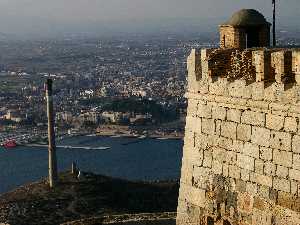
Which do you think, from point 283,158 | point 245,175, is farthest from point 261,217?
point 283,158

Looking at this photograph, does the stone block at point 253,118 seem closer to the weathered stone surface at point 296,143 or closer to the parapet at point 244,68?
the parapet at point 244,68

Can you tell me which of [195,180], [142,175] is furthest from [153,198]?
[195,180]

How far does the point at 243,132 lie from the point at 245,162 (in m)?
0.26

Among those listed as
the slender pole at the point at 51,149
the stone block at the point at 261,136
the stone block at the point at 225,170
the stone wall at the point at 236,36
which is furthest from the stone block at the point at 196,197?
the slender pole at the point at 51,149

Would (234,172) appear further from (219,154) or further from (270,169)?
(270,169)

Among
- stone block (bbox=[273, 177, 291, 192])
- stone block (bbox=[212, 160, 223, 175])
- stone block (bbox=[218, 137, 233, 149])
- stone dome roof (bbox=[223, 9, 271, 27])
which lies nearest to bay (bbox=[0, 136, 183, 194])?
stone dome roof (bbox=[223, 9, 271, 27])

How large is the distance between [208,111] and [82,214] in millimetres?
23176

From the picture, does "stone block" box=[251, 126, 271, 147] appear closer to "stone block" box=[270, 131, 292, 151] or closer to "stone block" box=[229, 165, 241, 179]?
"stone block" box=[270, 131, 292, 151]

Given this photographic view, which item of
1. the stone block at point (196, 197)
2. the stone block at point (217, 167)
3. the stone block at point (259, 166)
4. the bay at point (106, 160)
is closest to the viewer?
the stone block at point (259, 166)

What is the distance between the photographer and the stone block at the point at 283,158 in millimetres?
4863

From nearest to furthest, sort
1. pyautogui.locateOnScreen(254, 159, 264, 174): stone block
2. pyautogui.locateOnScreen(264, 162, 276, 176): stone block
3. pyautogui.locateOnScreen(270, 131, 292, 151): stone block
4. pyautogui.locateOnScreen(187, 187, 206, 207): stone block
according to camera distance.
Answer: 1. pyautogui.locateOnScreen(270, 131, 292, 151): stone block
2. pyautogui.locateOnScreen(264, 162, 276, 176): stone block
3. pyautogui.locateOnScreen(254, 159, 264, 174): stone block
4. pyautogui.locateOnScreen(187, 187, 206, 207): stone block

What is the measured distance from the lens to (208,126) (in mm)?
5883

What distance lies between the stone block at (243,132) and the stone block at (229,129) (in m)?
0.06

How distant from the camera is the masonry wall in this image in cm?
490
